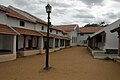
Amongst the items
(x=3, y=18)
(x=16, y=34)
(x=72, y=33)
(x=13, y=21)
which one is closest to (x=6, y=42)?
(x=13, y=21)

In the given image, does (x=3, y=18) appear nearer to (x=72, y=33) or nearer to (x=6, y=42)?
(x=6, y=42)

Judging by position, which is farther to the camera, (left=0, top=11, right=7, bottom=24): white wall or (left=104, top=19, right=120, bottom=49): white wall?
(left=104, top=19, right=120, bottom=49): white wall

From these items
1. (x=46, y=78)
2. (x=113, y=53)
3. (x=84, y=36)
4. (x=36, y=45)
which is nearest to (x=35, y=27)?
(x=36, y=45)


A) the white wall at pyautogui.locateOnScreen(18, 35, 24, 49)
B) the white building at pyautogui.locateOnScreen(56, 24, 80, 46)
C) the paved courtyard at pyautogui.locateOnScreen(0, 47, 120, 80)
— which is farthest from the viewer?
the white building at pyautogui.locateOnScreen(56, 24, 80, 46)

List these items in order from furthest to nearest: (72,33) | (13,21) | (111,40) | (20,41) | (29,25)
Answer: (72,33) < (29,25) < (20,41) < (111,40) < (13,21)

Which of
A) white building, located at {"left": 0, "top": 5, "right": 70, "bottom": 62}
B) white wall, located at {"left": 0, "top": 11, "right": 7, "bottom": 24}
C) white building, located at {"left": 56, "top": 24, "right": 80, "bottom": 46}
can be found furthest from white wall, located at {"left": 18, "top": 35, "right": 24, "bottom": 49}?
white building, located at {"left": 56, "top": 24, "right": 80, "bottom": 46}

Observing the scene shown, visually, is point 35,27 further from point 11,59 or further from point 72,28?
point 72,28

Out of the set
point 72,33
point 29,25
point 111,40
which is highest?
point 72,33

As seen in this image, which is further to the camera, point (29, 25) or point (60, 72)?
point (29, 25)

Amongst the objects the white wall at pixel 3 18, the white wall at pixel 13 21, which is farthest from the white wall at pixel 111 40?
the white wall at pixel 3 18

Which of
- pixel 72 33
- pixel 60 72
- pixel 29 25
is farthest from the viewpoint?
pixel 72 33

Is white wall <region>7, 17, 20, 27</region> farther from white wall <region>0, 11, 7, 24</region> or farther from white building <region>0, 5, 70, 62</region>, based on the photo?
white wall <region>0, 11, 7, 24</region>

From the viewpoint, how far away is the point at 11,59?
18.6 metres

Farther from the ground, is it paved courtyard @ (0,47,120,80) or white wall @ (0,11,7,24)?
white wall @ (0,11,7,24)
